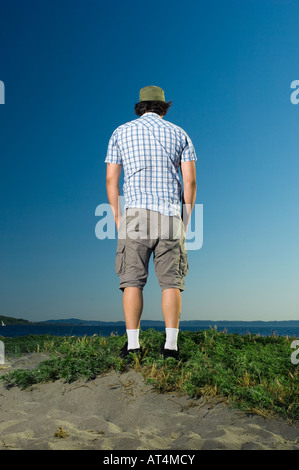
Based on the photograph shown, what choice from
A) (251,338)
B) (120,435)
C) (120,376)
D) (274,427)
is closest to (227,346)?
(251,338)

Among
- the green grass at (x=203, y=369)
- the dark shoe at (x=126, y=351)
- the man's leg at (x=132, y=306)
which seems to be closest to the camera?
the green grass at (x=203, y=369)

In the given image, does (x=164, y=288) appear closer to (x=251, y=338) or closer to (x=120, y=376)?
(x=120, y=376)

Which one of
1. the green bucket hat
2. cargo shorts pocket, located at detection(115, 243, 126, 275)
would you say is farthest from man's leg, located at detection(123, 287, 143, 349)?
the green bucket hat

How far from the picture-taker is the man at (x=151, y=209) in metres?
5.61

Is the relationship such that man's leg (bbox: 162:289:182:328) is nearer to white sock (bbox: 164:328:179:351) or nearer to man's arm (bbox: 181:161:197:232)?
white sock (bbox: 164:328:179:351)

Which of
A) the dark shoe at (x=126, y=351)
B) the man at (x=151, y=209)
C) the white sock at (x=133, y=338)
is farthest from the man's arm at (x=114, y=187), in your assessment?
the dark shoe at (x=126, y=351)

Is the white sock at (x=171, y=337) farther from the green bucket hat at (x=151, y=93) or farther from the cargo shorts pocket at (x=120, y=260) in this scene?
the green bucket hat at (x=151, y=93)

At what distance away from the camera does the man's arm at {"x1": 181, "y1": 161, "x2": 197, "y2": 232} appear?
19.4 ft

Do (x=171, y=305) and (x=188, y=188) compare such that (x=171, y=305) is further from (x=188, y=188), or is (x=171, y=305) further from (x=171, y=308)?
(x=188, y=188)

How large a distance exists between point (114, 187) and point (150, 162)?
62 centimetres

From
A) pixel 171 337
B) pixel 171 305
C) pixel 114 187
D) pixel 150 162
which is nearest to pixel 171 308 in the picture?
pixel 171 305

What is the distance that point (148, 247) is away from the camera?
18.6 feet
